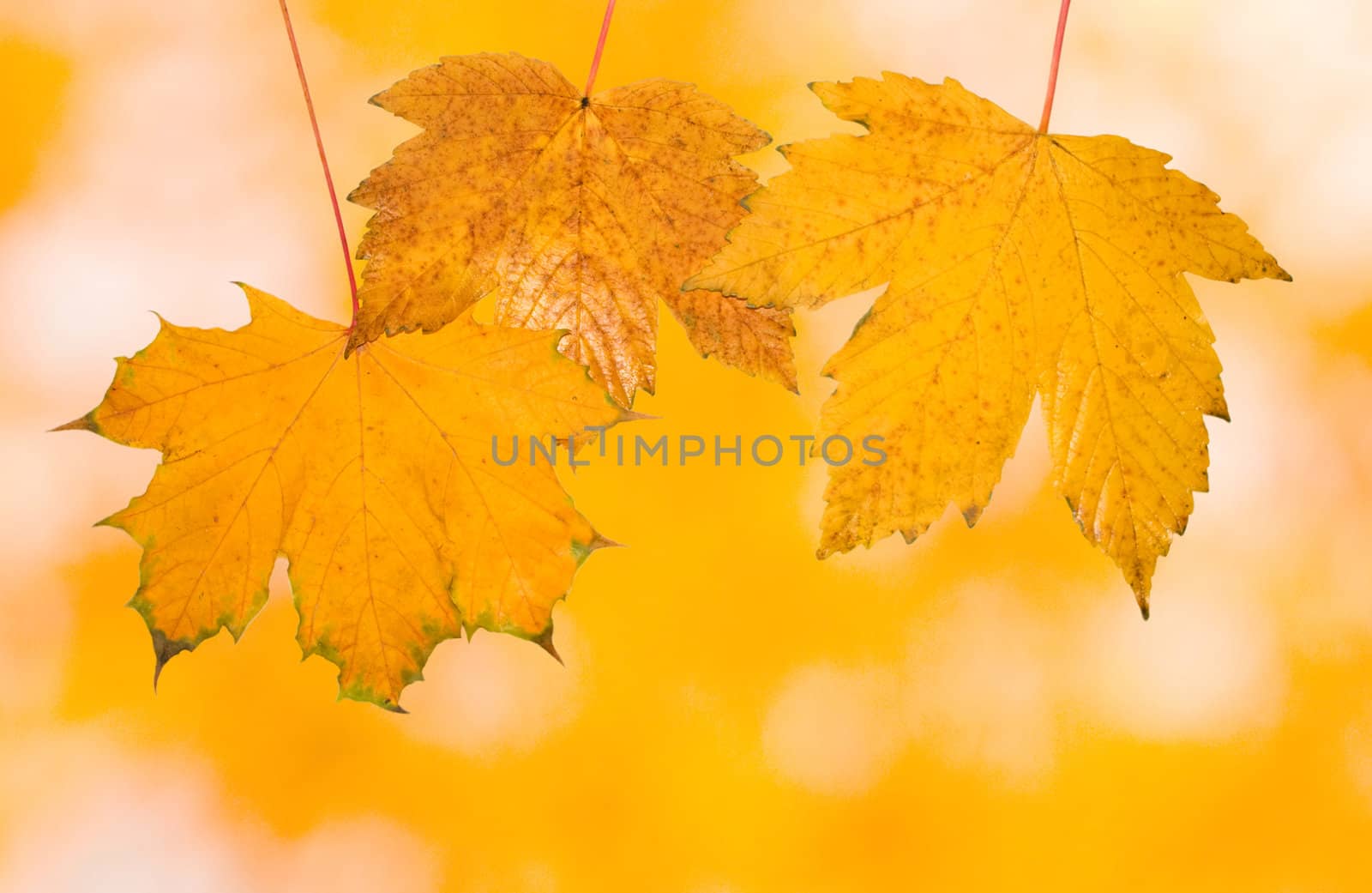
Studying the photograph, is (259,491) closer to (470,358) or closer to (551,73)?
(470,358)

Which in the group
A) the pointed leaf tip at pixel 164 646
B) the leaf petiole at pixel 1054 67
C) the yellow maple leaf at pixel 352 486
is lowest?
the pointed leaf tip at pixel 164 646

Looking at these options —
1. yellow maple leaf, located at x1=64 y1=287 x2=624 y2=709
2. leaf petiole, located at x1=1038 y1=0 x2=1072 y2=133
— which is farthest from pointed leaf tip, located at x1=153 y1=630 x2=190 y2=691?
leaf petiole, located at x1=1038 y1=0 x2=1072 y2=133

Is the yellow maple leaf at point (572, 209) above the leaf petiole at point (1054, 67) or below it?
below

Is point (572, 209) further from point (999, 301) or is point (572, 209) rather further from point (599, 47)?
point (999, 301)

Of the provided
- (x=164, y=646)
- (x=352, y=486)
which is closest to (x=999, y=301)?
(x=352, y=486)

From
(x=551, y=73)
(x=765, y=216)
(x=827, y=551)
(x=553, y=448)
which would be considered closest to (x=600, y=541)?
(x=553, y=448)

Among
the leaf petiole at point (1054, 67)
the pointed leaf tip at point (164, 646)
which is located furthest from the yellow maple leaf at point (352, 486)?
the leaf petiole at point (1054, 67)

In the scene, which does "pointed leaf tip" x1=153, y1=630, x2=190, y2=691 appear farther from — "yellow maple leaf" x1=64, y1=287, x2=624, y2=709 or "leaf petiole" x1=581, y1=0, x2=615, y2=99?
"leaf petiole" x1=581, y1=0, x2=615, y2=99

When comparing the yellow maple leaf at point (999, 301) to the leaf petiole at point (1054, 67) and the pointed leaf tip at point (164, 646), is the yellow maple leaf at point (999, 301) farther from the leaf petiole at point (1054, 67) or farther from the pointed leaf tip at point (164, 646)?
the pointed leaf tip at point (164, 646)
